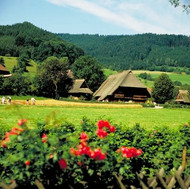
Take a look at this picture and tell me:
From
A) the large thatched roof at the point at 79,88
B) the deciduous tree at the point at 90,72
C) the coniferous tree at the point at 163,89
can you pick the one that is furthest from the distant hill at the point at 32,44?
the coniferous tree at the point at 163,89

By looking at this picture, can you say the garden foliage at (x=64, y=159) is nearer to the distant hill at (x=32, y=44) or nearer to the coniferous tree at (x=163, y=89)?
the coniferous tree at (x=163, y=89)

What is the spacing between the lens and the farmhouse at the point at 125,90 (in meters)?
56.4

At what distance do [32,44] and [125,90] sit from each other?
9330cm

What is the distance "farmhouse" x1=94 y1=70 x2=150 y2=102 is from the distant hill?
63395mm

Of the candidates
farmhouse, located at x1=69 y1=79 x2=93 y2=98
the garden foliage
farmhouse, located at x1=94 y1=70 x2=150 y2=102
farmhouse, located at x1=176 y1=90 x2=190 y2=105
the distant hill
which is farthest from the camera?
the distant hill

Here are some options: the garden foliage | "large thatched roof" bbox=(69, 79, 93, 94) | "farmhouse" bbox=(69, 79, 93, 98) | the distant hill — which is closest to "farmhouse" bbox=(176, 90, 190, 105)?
"farmhouse" bbox=(69, 79, 93, 98)

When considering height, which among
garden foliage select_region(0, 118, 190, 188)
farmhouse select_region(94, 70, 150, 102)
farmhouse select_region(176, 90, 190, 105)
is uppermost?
garden foliage select_region(0, 118, 190, 188)

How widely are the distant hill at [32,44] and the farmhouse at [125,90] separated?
6339cm

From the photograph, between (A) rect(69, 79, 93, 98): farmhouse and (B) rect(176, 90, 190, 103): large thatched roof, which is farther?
(B) rect(176, 90, 190, 103): large thatched roof

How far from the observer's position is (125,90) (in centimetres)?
5806

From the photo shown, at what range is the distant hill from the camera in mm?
117562

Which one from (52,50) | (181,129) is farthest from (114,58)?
(181,129)

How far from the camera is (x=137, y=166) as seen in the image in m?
6.86

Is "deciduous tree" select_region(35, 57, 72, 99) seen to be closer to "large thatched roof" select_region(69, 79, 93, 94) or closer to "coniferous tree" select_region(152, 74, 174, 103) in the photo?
"large thatched roof" select_region(69, 79, 93, 94)
